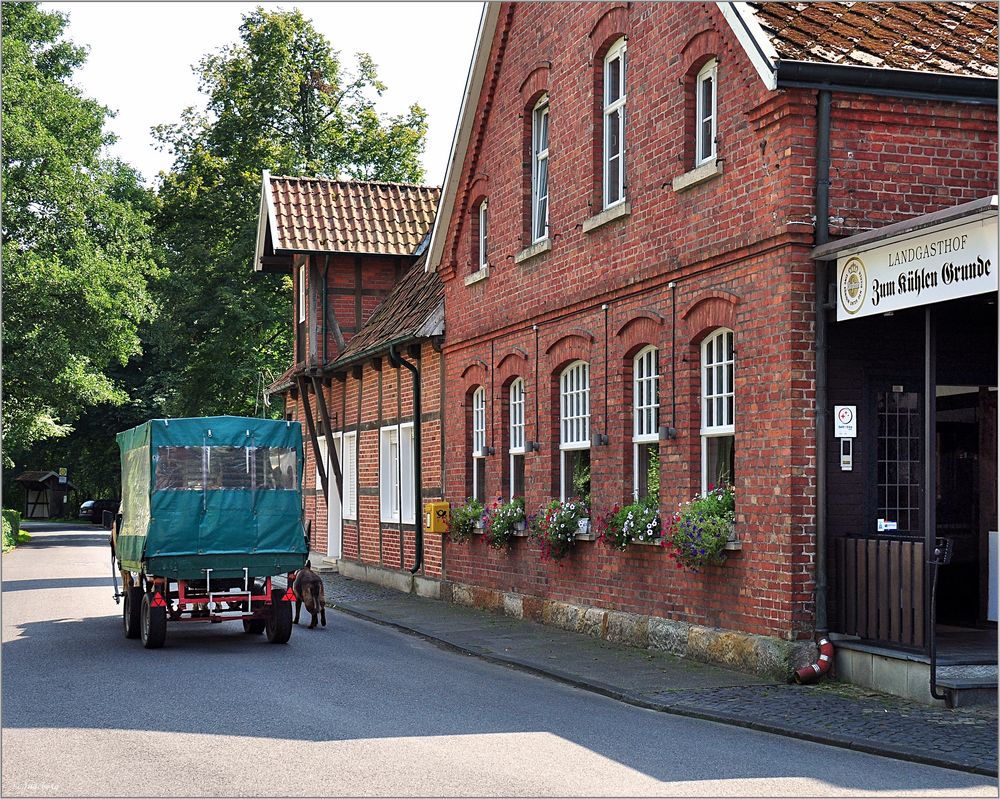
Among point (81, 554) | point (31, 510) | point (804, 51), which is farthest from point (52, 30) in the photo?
point (31, 510)

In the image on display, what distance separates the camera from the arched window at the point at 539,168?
1934 centimetres

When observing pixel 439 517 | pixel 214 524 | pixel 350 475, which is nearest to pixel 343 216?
pixel 350 475

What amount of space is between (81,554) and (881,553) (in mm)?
32252

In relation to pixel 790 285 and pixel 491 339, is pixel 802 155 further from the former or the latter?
pixel 491 339

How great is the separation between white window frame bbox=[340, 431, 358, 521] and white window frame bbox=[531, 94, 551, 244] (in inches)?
418

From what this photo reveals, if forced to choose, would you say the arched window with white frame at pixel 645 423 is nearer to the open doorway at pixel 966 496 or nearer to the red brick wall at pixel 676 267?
the red brick wall at pixel 676 267

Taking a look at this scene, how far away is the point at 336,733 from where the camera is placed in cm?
1012

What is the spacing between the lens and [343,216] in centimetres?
3064

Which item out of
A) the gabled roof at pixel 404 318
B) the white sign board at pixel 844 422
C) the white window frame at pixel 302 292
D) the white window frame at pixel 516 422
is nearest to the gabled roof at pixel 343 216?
the white window frame at pixel 302 292

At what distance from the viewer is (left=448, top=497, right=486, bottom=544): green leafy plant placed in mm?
20875

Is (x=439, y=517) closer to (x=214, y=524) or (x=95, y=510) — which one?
(x=214, y=524)

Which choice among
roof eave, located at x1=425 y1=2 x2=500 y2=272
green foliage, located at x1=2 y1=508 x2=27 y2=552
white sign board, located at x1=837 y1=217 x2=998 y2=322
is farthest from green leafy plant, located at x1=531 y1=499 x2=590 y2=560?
green foliage, located at x1=2 y1=508 x2=27 y2=552

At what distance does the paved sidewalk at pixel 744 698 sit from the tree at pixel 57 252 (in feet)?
69.6

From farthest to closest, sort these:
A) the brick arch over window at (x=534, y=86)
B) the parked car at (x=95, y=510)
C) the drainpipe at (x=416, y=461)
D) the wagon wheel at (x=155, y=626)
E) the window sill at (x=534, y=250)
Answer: the parked car at (x=95, y=510), the drainpipe at (x=416, y=461), the brick arch over window at (x=534, y=86), the window sill at (x=534, y=250), the wagon wheel at (x=155, y=626)
